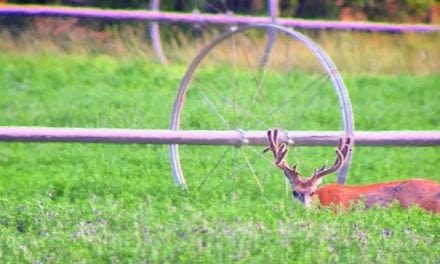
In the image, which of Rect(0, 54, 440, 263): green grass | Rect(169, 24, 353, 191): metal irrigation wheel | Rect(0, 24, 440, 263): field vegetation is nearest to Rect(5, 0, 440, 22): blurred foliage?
Rect(169, 24, 353, 191): metal irrigation wheel

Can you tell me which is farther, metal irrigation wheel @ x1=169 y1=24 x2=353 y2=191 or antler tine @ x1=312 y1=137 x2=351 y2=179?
metal irrigation wheel @ x1=169 y1=24 x2=353 y2=191

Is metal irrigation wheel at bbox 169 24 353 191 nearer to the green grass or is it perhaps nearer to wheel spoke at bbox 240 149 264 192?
wheel spoke at bbox 240 149 264 192

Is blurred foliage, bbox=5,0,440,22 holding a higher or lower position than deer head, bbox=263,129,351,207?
lower

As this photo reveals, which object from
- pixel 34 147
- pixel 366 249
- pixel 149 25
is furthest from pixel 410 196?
pixel 149 25

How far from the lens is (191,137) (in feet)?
31.9

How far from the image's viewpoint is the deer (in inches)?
376

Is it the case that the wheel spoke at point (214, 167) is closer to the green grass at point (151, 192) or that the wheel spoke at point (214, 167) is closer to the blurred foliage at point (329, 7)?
the green grass at point (151, 192)

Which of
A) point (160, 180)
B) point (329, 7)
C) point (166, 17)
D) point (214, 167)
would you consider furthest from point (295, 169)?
point (329, 7)

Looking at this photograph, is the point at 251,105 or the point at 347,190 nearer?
the point at 347,190

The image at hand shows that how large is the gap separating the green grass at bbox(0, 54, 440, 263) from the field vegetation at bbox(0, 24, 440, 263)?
14 mm

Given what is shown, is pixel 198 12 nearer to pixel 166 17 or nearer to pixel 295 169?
pixel 166 17

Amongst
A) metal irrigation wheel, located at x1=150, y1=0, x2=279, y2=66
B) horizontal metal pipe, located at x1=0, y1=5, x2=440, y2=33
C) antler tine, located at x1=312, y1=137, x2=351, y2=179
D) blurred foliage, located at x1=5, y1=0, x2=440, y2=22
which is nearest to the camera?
antler tine, located at x1=312, y1=137, x2=351, y2=179

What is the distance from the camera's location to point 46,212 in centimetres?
838

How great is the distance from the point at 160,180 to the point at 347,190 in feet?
5.86
